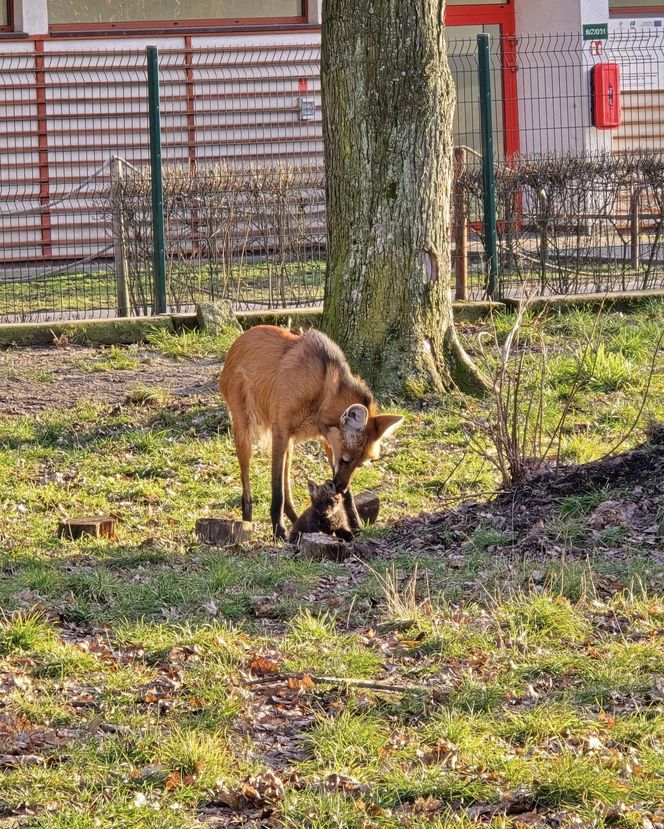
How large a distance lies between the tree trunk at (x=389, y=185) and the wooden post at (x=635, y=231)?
13.1 feet

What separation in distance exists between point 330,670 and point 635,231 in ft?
31.8

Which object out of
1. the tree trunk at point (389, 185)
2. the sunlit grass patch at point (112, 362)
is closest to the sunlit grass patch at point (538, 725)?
the tree trunk at point (389, 185)

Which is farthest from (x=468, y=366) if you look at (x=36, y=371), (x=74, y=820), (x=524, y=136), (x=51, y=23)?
(x=51, y=23)

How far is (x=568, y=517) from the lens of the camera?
6621 mm

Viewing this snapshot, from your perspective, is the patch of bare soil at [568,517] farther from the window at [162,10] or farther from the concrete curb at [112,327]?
the window at [162,10]

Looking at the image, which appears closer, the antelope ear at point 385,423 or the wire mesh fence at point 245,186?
the antelope ear at point 385,423

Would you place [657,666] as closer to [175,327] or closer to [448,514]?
[448,514]

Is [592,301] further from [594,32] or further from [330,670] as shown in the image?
[330,670]

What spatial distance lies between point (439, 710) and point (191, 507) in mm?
3827

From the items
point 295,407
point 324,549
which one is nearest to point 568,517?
point 324,549

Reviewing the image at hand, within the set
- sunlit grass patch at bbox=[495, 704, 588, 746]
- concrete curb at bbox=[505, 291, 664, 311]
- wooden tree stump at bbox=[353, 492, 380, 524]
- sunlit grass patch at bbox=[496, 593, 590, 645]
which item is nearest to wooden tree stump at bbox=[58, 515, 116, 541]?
wooden tree stump at bbox=[353, 492, 380, 524]

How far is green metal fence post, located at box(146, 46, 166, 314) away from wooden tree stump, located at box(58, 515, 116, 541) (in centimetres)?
532

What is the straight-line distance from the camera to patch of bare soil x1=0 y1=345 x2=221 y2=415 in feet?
32.7

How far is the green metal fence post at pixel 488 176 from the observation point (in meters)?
12.5
